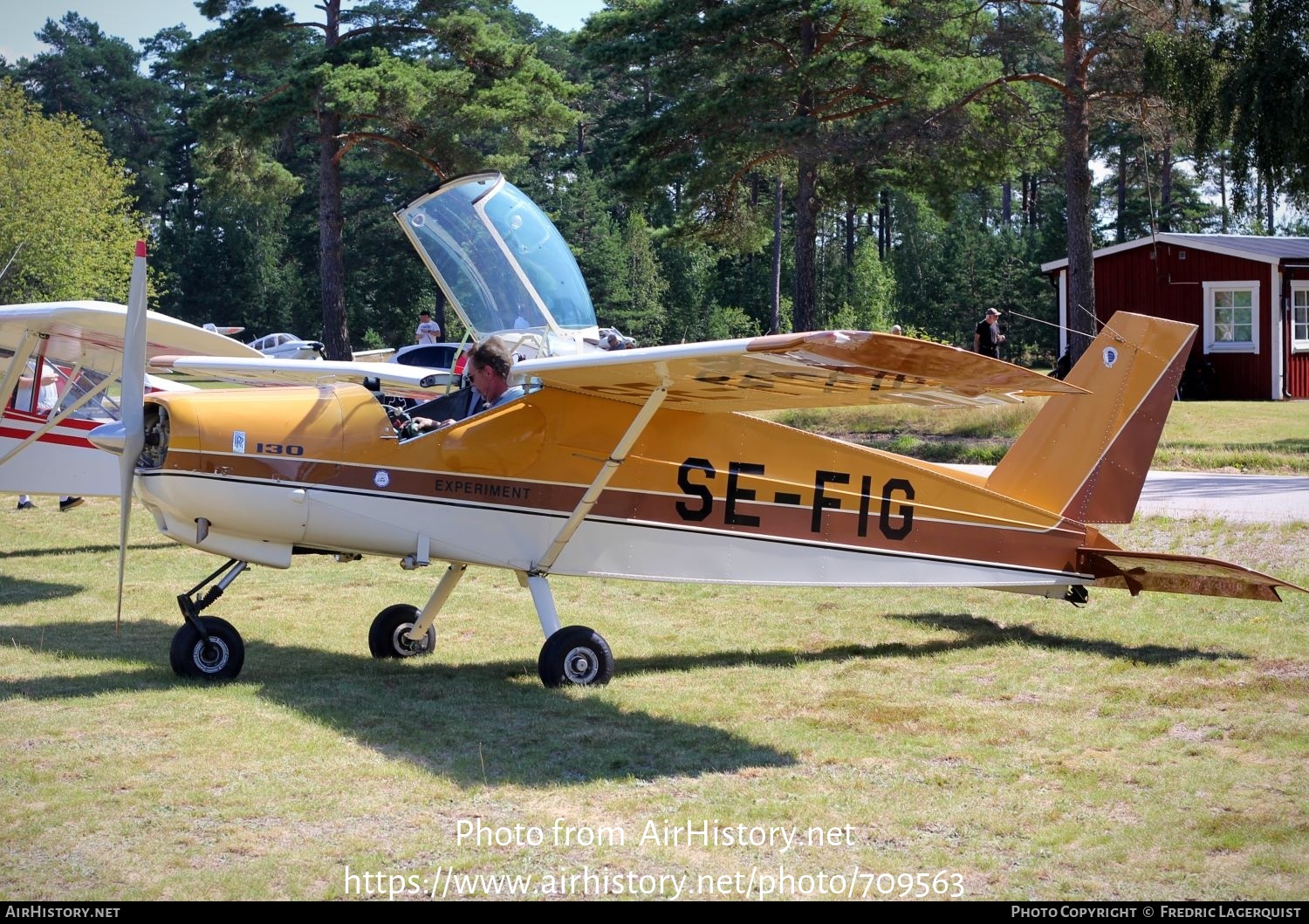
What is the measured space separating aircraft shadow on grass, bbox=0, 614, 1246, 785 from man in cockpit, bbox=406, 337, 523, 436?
1.56m

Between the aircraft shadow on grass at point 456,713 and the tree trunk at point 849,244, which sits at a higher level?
the tree trunk at point 849,244

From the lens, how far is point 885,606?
9.70 metres

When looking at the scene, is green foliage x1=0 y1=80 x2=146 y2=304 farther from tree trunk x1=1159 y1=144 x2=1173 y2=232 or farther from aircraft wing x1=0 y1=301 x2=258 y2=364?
tree trunk x1=1159 y1=144 x2=1173 y2=232

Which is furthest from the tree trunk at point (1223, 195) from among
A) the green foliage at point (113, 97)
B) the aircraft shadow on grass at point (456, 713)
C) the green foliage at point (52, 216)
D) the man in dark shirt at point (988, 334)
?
the aircraft shadow on grass at point (456, 713)

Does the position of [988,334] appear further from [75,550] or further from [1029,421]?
[75,550]

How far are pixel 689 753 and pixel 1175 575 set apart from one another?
3.77 m

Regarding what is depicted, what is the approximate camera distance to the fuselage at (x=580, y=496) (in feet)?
22.9

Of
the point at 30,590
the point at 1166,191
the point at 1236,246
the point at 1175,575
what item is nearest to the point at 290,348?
the point at 1236,246

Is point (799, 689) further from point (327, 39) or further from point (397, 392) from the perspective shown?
point (327, 39)

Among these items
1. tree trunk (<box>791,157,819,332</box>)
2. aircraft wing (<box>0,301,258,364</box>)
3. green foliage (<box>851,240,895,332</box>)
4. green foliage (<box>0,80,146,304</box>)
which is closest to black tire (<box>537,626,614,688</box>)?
aircraft wing (<box>0,301,258,364</box>)

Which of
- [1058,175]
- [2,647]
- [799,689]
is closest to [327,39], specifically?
[2,647]

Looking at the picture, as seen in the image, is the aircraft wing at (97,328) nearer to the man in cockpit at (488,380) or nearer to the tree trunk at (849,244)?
the man in cockpit at (488,380)

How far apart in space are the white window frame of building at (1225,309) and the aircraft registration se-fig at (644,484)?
72.7 ft

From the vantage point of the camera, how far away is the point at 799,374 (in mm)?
5969
